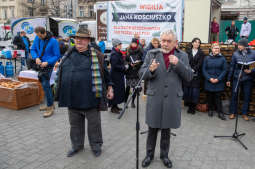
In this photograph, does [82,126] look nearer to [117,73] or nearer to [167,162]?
[167,162]

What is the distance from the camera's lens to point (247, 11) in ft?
76.7

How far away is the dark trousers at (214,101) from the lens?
5910 millimetres

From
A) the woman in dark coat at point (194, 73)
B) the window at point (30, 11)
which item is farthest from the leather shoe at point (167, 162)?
the window at point (30, 11)

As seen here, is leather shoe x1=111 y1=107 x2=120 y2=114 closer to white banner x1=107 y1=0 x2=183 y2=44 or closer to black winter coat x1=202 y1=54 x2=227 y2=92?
black winter coat x1=202 y1=54 x2=227 y2=92

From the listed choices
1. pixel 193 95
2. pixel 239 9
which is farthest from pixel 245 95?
pixel 239 9

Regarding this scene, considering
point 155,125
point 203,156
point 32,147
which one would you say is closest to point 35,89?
point 32,147

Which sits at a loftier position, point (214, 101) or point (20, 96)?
point (20, 96)

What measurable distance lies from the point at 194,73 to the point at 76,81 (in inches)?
140

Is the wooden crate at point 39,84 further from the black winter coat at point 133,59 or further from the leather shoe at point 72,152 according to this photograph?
the leather shoe at point 72,152

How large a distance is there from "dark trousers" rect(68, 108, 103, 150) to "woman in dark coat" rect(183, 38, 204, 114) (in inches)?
121

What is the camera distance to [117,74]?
605 centimetres

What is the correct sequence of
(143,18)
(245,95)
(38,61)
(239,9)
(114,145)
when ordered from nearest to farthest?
(114,145) → (38,61) → (245,95) → (143,18) → (239,9)

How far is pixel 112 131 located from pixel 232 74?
3238mm

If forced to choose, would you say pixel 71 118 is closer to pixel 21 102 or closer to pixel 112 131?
pixel 112 131
